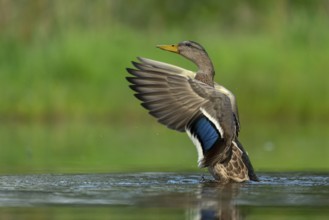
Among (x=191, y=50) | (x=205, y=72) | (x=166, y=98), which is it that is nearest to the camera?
(x=166, y=98)

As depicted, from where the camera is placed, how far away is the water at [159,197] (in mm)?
8203

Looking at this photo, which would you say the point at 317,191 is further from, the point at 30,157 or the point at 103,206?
the point at 30,157

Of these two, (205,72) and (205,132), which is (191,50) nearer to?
(205,72)

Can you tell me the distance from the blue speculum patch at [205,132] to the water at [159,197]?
341 millimetres

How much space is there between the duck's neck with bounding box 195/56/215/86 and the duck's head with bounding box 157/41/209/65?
0.03m

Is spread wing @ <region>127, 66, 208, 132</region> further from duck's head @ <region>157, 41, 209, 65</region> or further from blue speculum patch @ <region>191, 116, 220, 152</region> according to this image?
duck's head @ <region>157, 41, 209, 65</region>

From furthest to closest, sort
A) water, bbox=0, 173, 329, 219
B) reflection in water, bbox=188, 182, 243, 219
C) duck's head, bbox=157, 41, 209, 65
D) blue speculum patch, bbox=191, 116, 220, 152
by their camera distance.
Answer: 1. duck's head, bbox=157, 41, 209, 65
2. blue speculum patch, bbox=191, 116, 220, 152
3. water, bbox=0, 173, 329, 219
4. reflection in water, bbox=188, 182, 243, 219

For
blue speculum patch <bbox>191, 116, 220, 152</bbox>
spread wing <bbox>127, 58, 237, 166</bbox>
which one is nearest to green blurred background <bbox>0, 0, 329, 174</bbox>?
spread wing <bbox>127, 58, 237, 166</bbox>

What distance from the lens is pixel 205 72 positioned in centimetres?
1058

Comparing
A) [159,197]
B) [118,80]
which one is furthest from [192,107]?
[118,80]

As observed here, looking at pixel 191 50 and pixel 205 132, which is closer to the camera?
pixel 205 132

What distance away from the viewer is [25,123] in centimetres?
1783

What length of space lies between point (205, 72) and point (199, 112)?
2.40ft

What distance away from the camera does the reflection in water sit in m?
8.06
